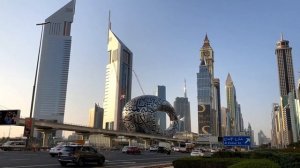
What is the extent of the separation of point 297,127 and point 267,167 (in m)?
200

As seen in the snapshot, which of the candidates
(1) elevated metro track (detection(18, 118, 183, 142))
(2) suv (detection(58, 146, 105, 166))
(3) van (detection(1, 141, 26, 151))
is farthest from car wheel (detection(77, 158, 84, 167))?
(1) elevated metro track (detection(18, 118, 183, 142))

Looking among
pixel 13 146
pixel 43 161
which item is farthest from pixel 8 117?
pixel 43 161

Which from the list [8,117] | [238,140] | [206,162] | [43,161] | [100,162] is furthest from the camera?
[8,117]

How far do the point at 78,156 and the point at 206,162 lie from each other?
10300 millimetres

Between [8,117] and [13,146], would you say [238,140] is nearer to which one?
[8,117]

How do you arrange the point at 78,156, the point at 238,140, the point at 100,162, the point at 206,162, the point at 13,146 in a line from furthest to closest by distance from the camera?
the point at 13,146 → the point at 238,140 → the point at 100,162 → the point at 78,156 → the point at 206,162

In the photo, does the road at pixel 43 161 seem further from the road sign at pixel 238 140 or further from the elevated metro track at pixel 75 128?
the elevated metro track at pixel 75 128

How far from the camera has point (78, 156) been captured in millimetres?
24188

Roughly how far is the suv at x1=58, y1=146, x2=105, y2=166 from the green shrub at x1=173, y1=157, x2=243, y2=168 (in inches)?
315

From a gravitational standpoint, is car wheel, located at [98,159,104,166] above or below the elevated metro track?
below

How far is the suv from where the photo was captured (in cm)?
2398

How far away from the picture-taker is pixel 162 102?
15188 cm

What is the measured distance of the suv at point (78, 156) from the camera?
944 inches

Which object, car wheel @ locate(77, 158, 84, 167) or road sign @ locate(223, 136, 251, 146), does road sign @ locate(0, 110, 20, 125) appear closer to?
car wheel @ locate(77, 158, 84, 167)
